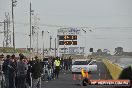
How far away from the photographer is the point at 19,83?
2173cm

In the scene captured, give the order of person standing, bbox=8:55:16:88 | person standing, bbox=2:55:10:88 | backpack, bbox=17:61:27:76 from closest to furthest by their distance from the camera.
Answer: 1. backpack, bbox=17:61:27:76
2. person standing, bbox=8:55:16:88
3. person standing, bbox=2:55:10:88

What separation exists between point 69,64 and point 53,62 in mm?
21137

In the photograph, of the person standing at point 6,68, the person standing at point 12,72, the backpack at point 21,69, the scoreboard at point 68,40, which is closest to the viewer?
the backpack at point 21,69

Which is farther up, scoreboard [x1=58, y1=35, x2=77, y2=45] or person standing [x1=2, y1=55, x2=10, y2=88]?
scoreboard [x1=58, y1=35, x2=77, y2=45]

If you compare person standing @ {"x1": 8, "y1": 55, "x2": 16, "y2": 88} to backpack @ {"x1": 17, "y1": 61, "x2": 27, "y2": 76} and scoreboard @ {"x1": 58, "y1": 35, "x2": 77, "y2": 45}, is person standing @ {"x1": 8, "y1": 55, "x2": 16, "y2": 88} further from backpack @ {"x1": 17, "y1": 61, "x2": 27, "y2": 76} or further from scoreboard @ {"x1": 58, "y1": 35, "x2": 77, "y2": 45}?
scoreboard @ {"x1": 58, "y1": 35, "x2": 77, "y2": 45}

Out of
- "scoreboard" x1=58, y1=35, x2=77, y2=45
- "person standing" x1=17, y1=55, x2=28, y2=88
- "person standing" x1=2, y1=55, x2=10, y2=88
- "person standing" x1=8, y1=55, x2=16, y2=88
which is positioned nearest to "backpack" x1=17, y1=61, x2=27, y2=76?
"person standing" x1=17, y1=55, x2=28, y2=88

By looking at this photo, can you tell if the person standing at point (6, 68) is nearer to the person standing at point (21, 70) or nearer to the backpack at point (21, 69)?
the person standing at point (21, 70)

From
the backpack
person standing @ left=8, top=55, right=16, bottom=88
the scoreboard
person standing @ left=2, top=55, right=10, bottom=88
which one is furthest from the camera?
the scoreboard

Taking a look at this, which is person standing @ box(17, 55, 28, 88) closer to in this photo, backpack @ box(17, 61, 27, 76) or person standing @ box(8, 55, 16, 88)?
backpack @ box(17, 61, 27, 76)

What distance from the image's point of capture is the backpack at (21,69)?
2053 cm

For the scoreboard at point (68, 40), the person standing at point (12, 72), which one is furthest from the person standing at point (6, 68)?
the scoreboard at point (68, 40)

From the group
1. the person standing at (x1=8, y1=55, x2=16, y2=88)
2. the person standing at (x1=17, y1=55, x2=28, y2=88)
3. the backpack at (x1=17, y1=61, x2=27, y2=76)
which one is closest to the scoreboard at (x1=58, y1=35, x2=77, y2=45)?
the person standing at (x1=8, y1=55, x2=16, y2=88)

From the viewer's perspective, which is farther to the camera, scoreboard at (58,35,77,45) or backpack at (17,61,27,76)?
scoreboard at (58,35,77,45)

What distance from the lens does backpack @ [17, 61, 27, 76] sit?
67.4 feet
